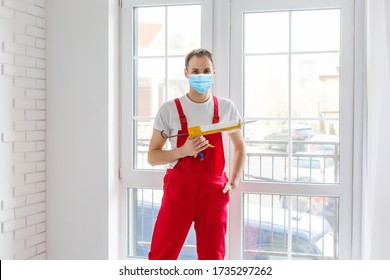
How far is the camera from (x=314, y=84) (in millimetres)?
2162

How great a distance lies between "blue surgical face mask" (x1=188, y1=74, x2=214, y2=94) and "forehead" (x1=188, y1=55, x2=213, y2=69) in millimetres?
51

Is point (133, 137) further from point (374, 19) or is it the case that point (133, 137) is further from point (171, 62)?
point (374, 19)

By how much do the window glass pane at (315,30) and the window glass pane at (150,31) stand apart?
0.75 metres

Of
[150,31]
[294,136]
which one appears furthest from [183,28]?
[294,136]

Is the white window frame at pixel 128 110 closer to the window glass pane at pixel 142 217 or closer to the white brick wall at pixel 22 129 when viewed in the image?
the window glass pane at pixel 142 217

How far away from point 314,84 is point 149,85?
0.95 metres

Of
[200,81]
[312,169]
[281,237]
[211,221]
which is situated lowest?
[281,237]

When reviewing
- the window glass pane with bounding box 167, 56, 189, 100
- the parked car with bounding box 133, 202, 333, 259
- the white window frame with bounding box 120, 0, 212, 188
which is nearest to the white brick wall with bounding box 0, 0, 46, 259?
the white window frame with bounding box 120, 0, 212, 188

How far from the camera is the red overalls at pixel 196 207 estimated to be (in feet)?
6.22

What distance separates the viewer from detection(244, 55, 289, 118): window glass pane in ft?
7.18

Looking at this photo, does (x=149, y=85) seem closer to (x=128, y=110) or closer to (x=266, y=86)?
(x=128, y=110)

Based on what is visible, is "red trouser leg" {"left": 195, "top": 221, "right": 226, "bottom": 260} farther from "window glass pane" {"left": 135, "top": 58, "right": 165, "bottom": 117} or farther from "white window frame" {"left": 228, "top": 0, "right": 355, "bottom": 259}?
"window glass pane" {"left": 135, "top": 58, "right": 165, "bottom": 117}

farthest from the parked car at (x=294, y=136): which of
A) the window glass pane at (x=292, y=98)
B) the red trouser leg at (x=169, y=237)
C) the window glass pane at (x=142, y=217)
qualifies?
the window glass pane at (x=142, y=217)

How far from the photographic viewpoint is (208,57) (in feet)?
6.37
